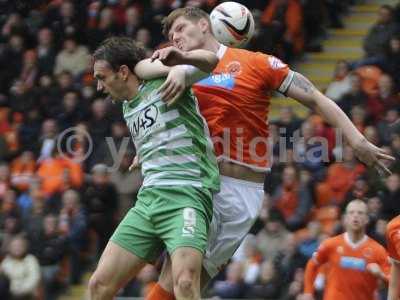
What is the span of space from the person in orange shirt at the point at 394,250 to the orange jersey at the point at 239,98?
0.97m

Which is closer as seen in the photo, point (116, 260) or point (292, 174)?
point (116, 260)

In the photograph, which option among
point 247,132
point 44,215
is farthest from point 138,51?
point 44,215

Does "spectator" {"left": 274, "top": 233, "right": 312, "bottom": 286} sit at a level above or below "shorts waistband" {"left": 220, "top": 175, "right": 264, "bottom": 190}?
below

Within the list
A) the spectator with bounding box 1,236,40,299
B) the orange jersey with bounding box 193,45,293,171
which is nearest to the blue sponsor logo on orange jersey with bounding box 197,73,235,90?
the orange jersey with bounding box 193,45,293,171

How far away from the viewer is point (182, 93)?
7398 mm

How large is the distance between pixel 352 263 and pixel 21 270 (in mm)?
4361

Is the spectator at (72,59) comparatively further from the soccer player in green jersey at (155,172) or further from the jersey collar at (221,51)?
the soccer player in green jersey at (155,172)

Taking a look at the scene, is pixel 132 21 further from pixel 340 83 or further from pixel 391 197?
pixel 391 197

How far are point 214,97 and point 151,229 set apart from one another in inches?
38.7

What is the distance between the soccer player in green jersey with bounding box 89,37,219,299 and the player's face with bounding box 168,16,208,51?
0.34 meters

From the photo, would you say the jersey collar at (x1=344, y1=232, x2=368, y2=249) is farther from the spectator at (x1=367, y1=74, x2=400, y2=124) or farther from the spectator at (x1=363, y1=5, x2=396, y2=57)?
the spectator at (x1=363, y1=5, x2=396, y2=57)

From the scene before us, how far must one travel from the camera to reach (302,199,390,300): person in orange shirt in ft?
35.1

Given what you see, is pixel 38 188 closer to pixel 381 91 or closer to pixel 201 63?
pixel 381 91

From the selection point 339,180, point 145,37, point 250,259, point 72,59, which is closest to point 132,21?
point 145,37
